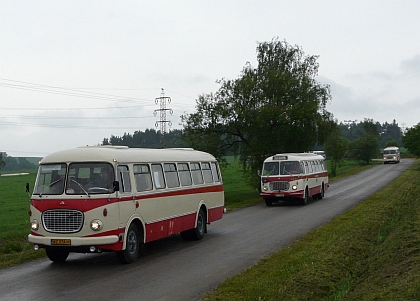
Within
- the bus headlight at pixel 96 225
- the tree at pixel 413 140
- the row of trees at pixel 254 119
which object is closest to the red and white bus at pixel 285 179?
the row of trees at pixel 254 119

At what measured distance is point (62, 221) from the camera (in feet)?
43.1

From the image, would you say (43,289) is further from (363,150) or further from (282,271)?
(363,150)

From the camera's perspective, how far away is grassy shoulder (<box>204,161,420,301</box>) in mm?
9773

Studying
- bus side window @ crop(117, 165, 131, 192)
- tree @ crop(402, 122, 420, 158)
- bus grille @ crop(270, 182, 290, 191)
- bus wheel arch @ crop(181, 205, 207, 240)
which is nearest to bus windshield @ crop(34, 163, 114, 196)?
bus side window @ crop(117, 165, 131, 192)

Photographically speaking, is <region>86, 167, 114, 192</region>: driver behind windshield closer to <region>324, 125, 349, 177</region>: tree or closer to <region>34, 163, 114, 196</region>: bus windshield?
<region>34, 163, 114, 196</region>: bus windshield

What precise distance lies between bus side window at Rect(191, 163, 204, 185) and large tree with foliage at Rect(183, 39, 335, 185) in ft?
65.8

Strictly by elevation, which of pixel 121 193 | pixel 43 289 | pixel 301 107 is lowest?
pixel 43 289

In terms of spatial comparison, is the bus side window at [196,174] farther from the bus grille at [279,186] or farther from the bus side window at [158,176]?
the bus grille at [279,186]

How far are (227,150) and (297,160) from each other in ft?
35.0

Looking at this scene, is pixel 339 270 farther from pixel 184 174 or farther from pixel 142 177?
pixel 184 174

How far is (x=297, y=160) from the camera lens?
31406 mm

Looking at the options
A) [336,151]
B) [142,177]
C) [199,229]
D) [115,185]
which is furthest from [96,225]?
[336,151]

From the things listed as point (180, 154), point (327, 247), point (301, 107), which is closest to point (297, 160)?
point (301, 107)

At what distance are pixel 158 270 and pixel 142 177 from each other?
289 cm
